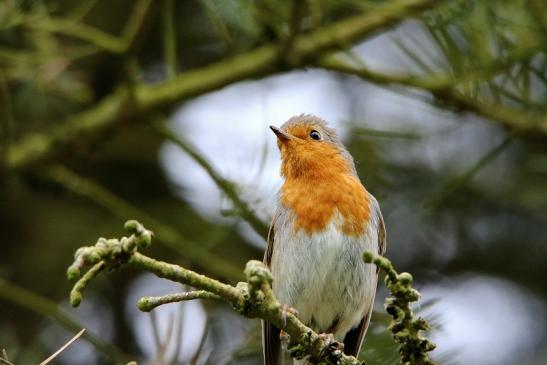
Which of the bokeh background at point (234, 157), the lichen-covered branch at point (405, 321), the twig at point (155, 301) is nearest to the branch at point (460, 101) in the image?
the bokeh background at point (234, 157)

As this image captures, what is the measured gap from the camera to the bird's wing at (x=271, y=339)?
179 inches

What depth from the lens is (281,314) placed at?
2.65 m

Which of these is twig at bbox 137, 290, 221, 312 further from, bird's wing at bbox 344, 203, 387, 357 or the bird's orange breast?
bird's wing at bbox 344, 203, 387, 357

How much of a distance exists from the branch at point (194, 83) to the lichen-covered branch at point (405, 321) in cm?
253

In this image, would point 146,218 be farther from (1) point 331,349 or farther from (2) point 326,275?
(1) point 331,349

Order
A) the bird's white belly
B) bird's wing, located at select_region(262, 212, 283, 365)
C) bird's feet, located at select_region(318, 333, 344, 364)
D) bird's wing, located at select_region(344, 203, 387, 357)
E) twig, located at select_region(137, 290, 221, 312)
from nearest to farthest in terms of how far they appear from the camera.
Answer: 1. twig, located at select_region(137, 290, 221, 312)
2. bird's feet, located at select_region(318, 333, 344, 364)
3. bird's wing, located at select_region(262, 212, 283, 365)
4. the bird's white belly
5. bird's wing, located at select_region(344, 203, 387, 357)

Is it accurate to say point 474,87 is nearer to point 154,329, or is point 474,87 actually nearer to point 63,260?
point 154,329

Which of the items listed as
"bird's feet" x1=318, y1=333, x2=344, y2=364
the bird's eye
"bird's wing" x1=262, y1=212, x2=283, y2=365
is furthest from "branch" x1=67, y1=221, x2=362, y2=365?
the bird's eye

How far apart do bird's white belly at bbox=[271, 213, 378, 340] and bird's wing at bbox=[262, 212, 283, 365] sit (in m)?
0.14

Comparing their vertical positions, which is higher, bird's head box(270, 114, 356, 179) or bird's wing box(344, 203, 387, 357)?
bird's head box(270, 114, 356, 179)

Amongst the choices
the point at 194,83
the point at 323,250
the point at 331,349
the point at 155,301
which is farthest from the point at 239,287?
the point at 194,83

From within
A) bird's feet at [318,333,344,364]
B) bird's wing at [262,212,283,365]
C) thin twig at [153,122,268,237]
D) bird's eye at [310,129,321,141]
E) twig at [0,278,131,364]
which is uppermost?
bird's eye at [310,129,321,141]

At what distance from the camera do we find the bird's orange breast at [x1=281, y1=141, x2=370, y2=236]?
4738 millimetres

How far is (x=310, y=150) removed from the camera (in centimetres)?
520
